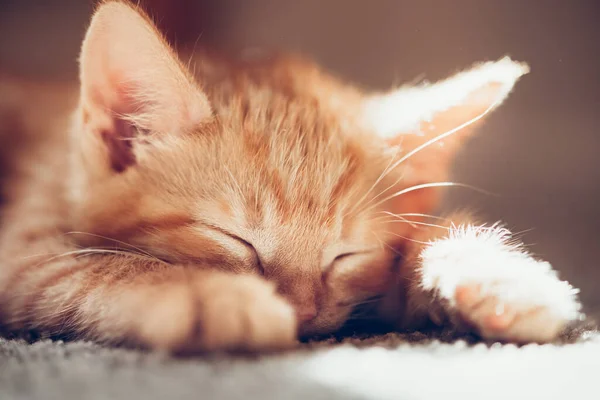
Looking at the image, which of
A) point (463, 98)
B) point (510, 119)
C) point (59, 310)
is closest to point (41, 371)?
point (59, 310)

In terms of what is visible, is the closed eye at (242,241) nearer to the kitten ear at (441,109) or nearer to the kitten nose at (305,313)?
the kitten nose at (305,313)

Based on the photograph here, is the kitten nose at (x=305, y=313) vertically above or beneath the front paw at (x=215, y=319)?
above

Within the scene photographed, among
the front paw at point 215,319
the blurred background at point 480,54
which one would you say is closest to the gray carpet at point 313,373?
the front paw at point 215,319

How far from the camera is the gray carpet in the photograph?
43 cm

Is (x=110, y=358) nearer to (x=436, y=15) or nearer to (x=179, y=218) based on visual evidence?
(x=179, y=218)

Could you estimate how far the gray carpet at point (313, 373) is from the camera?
43cm

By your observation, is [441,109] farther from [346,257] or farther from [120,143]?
[120,143]

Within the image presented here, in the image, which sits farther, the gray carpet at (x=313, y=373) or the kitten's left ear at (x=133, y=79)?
the kitten's left ear at (x=133, y=79)

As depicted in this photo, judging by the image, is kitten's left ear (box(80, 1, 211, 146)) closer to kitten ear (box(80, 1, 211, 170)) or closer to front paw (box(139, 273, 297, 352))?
kitten ear (box(80, 1, 211, 170))

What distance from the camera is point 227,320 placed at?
1.56 ft

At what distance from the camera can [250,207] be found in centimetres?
64

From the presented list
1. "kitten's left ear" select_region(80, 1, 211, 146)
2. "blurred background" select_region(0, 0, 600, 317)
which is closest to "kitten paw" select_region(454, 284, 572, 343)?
"blurred background" select_region(0, 0, 600, 317)

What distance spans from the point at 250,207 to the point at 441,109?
0.32 m

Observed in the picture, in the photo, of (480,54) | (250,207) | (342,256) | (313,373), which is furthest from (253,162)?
(480,54)
